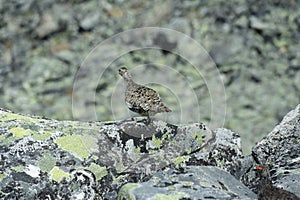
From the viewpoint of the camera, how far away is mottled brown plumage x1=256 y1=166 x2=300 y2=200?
7.69m

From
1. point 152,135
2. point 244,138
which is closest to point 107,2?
point 244,138

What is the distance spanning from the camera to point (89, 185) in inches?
331

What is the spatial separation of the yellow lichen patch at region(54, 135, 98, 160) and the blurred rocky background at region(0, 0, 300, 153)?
52.6ft

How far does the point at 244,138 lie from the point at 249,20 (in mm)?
6180

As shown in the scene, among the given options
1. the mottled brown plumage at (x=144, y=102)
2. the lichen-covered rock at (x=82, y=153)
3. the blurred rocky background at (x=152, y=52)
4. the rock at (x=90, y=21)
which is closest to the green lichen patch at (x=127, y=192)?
the lichen-covered rock at (x=82, y=153)

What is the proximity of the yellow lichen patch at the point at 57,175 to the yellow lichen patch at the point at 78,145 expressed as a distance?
29 cm

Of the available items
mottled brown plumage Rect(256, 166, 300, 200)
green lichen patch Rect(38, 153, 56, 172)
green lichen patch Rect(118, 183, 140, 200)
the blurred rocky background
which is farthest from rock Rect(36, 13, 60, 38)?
green lichen patch Rect(118, 183, 140, 200)

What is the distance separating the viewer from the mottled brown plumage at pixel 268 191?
7688 mm

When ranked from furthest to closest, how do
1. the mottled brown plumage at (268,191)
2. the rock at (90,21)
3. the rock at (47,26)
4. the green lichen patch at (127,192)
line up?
the rock at (90,21), the rock at (47,26), the mottled brown plumage at (268,191), the green lichen patch at (127,192)

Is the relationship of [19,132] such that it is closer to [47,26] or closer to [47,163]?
[47,163]

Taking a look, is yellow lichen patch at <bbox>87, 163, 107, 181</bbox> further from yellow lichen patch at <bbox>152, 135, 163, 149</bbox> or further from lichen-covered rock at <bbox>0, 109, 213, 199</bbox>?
yellow lichen patch at <bbox>152, 135, 163, 149</bbox>

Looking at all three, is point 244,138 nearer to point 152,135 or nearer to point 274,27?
point 274,27

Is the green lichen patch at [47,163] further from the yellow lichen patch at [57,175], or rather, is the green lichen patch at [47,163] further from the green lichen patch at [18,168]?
the green lichen patch at [18,168]

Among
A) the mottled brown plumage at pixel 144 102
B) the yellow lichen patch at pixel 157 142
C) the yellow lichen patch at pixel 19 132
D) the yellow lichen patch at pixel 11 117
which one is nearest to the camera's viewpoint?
the yellow lichen patch at pixel 19 132
